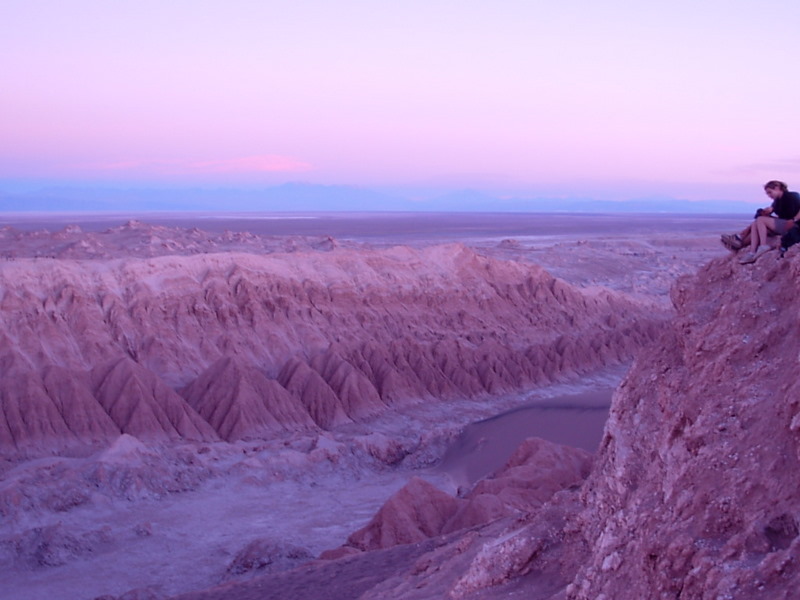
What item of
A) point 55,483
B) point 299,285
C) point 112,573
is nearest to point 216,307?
point 299,285

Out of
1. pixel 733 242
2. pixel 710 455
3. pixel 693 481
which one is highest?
pixel 733 242

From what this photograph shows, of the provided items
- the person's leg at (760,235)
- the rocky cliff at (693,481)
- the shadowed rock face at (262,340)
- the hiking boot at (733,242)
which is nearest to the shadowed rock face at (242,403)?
the shadowed rock face at (262,340)

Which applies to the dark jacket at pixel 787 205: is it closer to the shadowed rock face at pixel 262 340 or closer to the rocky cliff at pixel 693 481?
the rocky cliff at pixel 693 481

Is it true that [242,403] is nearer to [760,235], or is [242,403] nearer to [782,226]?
[760,235]

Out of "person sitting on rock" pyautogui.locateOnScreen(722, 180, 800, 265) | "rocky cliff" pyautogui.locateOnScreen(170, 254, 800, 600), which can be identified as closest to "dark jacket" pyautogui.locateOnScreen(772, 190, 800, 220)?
"person sitting on rock" pyautogui.locateOnScreen(722, 180, 800, 265)

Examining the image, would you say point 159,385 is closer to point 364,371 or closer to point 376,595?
point 364,371

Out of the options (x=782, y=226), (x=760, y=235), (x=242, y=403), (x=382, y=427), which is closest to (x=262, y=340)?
(x=242, y=403)
